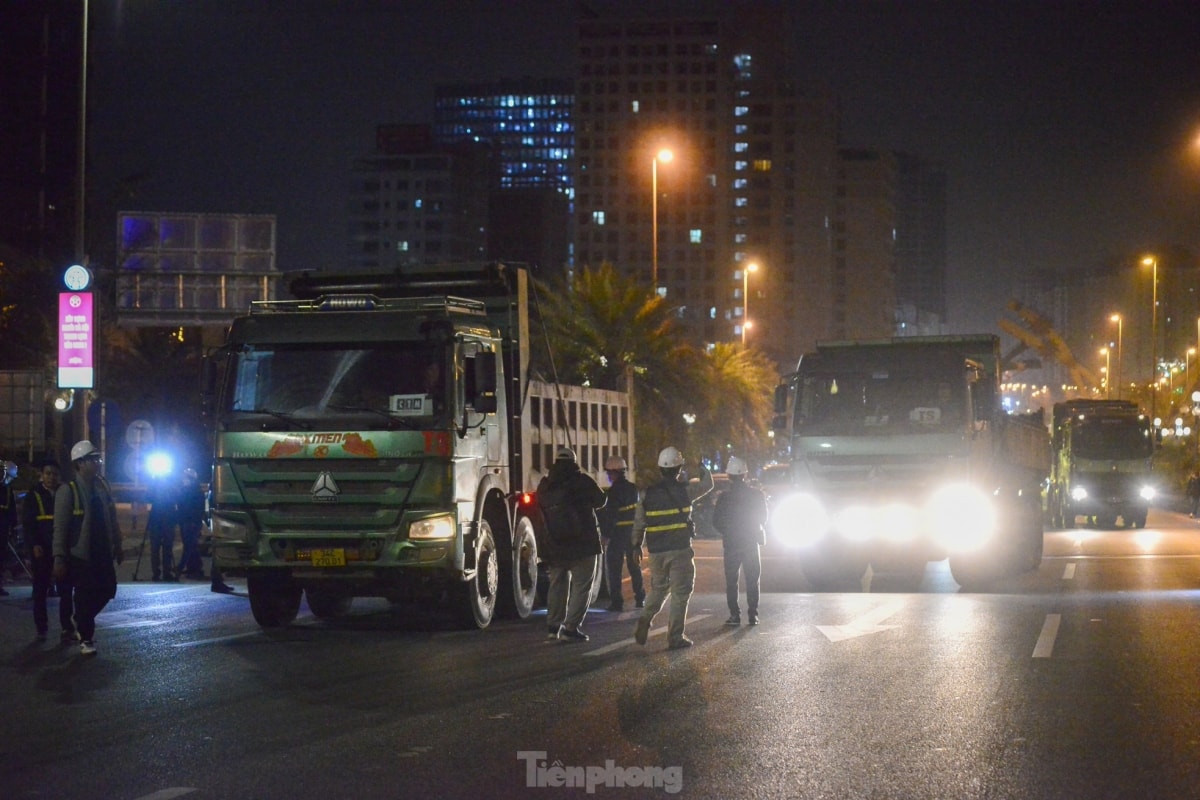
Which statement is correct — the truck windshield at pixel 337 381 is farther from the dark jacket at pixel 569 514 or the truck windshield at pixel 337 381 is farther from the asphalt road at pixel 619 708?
the asphalt road at pixel 619 708

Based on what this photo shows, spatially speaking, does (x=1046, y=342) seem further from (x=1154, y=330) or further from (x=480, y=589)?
(x=480, y=589)

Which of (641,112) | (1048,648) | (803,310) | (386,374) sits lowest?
(1048,648)

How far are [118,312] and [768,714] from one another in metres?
30.0

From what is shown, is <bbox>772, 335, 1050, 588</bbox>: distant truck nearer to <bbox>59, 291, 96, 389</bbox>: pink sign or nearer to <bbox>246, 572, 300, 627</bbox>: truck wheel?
<bbox>246, 572, 300, 627</bbox>: truck wheel

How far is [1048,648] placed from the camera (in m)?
14.0

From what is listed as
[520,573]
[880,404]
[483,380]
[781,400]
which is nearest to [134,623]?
[520,573]

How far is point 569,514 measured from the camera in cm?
1502

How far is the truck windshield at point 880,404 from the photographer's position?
2114 cm

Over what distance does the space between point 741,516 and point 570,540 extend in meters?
2.42

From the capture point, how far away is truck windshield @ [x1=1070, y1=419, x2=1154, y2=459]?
156ft

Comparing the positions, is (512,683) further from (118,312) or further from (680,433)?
(680,433)

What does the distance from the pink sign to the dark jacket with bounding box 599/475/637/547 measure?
9.95 m

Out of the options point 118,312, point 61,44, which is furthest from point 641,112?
point 118,312

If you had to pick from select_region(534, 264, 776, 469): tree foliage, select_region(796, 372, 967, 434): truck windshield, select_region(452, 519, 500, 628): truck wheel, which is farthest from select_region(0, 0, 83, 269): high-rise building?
select_region(452, 519, 500, 628): truck wheel
